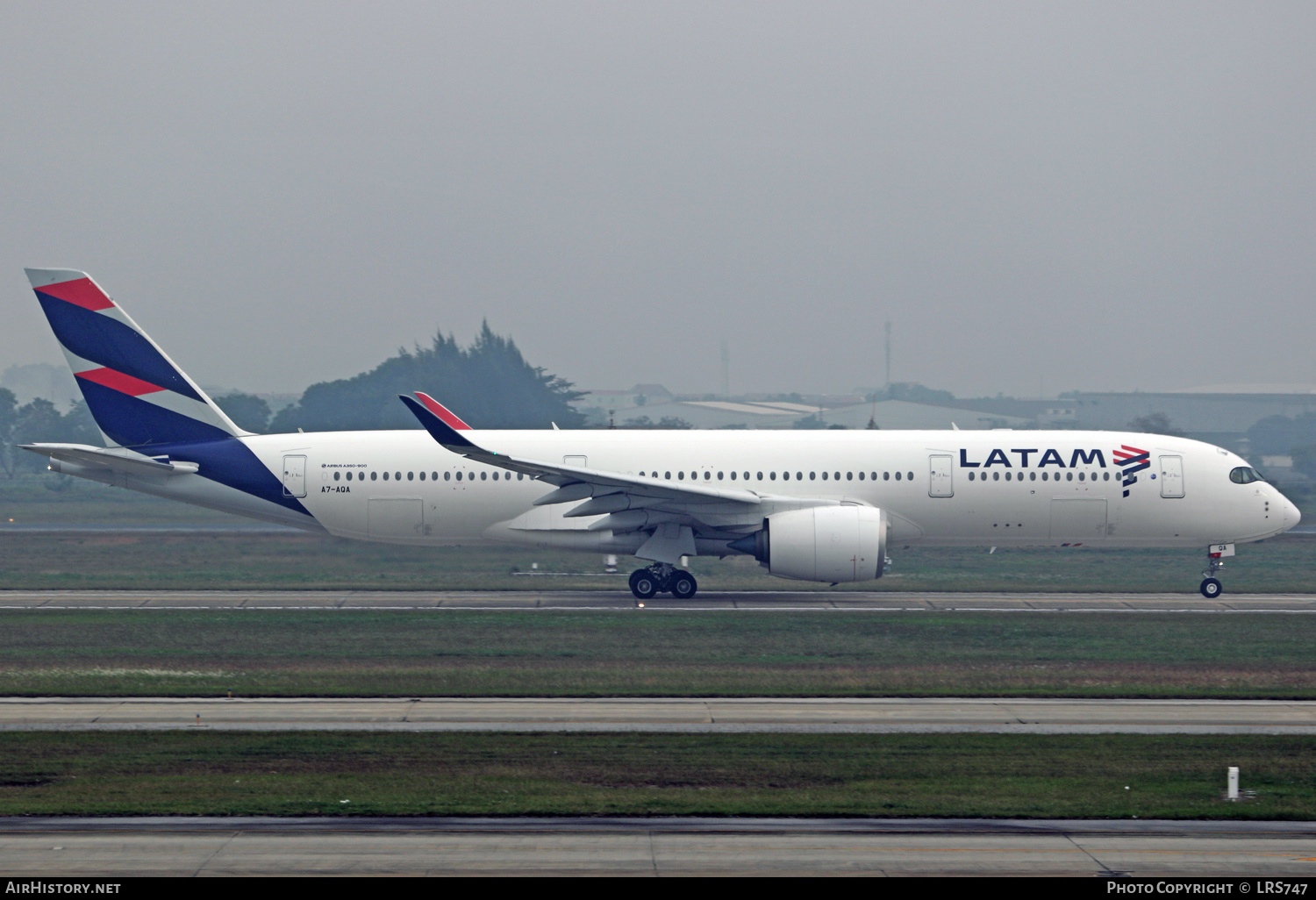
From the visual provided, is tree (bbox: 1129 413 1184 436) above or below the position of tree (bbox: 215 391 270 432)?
below

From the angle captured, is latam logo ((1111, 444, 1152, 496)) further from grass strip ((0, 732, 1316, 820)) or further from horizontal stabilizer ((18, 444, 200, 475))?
horizontal stabilizer ((18, 444, 200, 475))

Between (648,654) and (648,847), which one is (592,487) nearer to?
(648,654)

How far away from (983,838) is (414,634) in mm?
17663

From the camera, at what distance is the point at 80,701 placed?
21844mm

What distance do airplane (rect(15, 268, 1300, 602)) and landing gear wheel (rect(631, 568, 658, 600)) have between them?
4 cm

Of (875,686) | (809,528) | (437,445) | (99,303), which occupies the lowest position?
(875,686)

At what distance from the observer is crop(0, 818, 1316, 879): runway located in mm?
12695

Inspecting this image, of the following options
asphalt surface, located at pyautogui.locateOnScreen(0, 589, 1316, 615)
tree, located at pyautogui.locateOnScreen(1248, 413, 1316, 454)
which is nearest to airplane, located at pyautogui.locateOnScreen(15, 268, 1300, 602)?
asphalt surface, located at pyautogui.locateOnScreen(0, 589, 1316, 615)

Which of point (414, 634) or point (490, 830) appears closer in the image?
point (490, 830)

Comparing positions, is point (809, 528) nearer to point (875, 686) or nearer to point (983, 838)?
point (875, 686)

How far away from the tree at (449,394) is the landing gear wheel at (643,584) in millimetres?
63442
